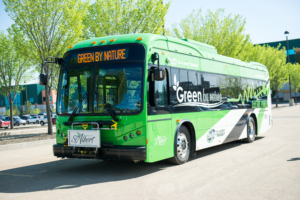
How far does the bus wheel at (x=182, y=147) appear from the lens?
7902mm

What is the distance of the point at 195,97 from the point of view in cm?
873

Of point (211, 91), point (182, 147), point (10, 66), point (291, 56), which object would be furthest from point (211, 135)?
point (291, 56)

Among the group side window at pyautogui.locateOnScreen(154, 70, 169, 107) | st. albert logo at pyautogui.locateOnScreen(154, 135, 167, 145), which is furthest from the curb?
side window at pyautogui.locateOnScreen(154, 70, 169, 107)

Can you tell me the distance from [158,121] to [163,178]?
4.22ft

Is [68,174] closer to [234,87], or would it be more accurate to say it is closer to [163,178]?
[163,178]

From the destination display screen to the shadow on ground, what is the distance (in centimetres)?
268

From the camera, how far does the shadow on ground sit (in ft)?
21.0

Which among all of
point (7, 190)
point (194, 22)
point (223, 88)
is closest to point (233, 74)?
point (223, 88)

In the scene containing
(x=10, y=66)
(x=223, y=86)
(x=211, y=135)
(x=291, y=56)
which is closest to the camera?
(x=211, y=135)

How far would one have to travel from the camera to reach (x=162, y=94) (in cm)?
735

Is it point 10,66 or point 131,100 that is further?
point 10,66

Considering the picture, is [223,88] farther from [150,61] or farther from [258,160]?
[150,61]

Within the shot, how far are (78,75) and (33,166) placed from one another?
133 inches

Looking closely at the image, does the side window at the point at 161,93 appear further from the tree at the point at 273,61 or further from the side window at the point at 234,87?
the tree at the point at 273,61
